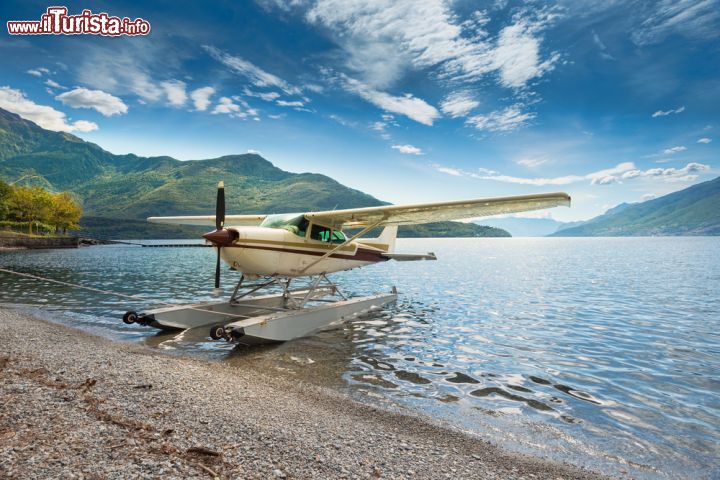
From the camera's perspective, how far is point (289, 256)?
10.6 metres

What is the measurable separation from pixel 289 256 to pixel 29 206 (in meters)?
85.3

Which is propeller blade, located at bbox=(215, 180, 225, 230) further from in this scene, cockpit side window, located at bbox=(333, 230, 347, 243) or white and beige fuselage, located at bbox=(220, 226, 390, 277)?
cockpit side window, located at bbox=(333, 230, 347, 243)

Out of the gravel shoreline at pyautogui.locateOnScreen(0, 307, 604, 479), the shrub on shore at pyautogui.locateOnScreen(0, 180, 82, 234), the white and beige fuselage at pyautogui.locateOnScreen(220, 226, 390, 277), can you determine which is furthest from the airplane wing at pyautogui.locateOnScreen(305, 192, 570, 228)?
the shrub on shore at pyautogui.locateOnScreen(0, 180, 82, 234)

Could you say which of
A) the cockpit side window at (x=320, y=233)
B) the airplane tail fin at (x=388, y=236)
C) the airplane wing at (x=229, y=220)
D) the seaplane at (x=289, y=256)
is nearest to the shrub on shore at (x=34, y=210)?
the airplane wing at (x=229, y=220)

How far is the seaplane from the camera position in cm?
927

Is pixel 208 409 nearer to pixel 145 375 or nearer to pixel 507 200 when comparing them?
pixel 145 375

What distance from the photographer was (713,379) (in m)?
7.71

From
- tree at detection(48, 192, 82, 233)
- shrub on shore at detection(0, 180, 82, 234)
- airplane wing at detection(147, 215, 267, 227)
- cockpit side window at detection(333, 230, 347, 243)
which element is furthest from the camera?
tree at detection(48, 192, 82, 233)

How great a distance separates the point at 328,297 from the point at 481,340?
9752 mm

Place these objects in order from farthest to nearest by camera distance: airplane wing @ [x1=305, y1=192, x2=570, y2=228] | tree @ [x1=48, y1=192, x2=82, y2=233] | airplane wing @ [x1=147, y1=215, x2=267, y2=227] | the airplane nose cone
Result: tree @ [x1=48, y1=192, x2=82, y2=233], airplane wing @ [x1=147, y1=215, x2=267, y2=227], airplane wing @ [x1=305, y1=192, x2=570, y2=228], the airplane nose cone

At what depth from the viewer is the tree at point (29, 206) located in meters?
68.0

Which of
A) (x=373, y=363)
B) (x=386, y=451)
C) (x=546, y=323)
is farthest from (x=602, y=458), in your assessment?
(x=546, y=323)

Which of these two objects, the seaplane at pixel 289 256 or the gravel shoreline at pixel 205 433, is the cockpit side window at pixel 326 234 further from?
the gravel shoreline at pixel 205 433

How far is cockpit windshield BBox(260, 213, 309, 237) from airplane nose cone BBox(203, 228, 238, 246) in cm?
198
